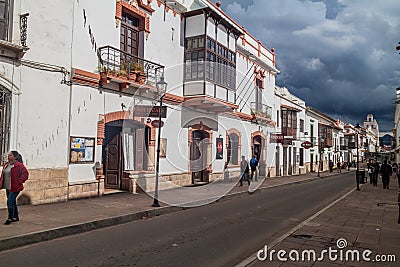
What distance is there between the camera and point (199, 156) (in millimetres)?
18078

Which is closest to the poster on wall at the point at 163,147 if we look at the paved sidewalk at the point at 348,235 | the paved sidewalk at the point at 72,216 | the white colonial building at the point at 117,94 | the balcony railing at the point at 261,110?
the white colonial building at the point at 117,94

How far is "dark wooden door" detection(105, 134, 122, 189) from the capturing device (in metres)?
13.3

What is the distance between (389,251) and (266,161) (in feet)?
62.8

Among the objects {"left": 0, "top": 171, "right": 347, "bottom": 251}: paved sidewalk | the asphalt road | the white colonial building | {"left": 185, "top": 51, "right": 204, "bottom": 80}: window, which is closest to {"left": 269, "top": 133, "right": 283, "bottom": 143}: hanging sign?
the white colonial building

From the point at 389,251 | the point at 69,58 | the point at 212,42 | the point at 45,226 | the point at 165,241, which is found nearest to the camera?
the point at 389,251

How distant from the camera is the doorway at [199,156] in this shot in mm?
17219

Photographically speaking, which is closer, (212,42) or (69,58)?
(69,58)

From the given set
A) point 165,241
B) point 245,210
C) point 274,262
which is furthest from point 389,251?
point 245,210

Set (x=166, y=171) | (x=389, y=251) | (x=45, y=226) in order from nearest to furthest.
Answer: (x=389, y=251) → (x=45, y=226) → (x=166, y=171)

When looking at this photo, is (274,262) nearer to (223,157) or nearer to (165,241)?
(165,241)

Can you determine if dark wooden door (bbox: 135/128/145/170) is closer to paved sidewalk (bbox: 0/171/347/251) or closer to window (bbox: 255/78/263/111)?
paved sidewalk (bbox: 0/171/347/251)

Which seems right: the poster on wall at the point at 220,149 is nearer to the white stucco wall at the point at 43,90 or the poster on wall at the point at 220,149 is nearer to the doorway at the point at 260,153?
the doorway at the point at 260,153

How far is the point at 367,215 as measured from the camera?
1041cm

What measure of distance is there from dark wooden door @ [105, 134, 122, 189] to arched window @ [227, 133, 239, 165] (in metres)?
8.55
